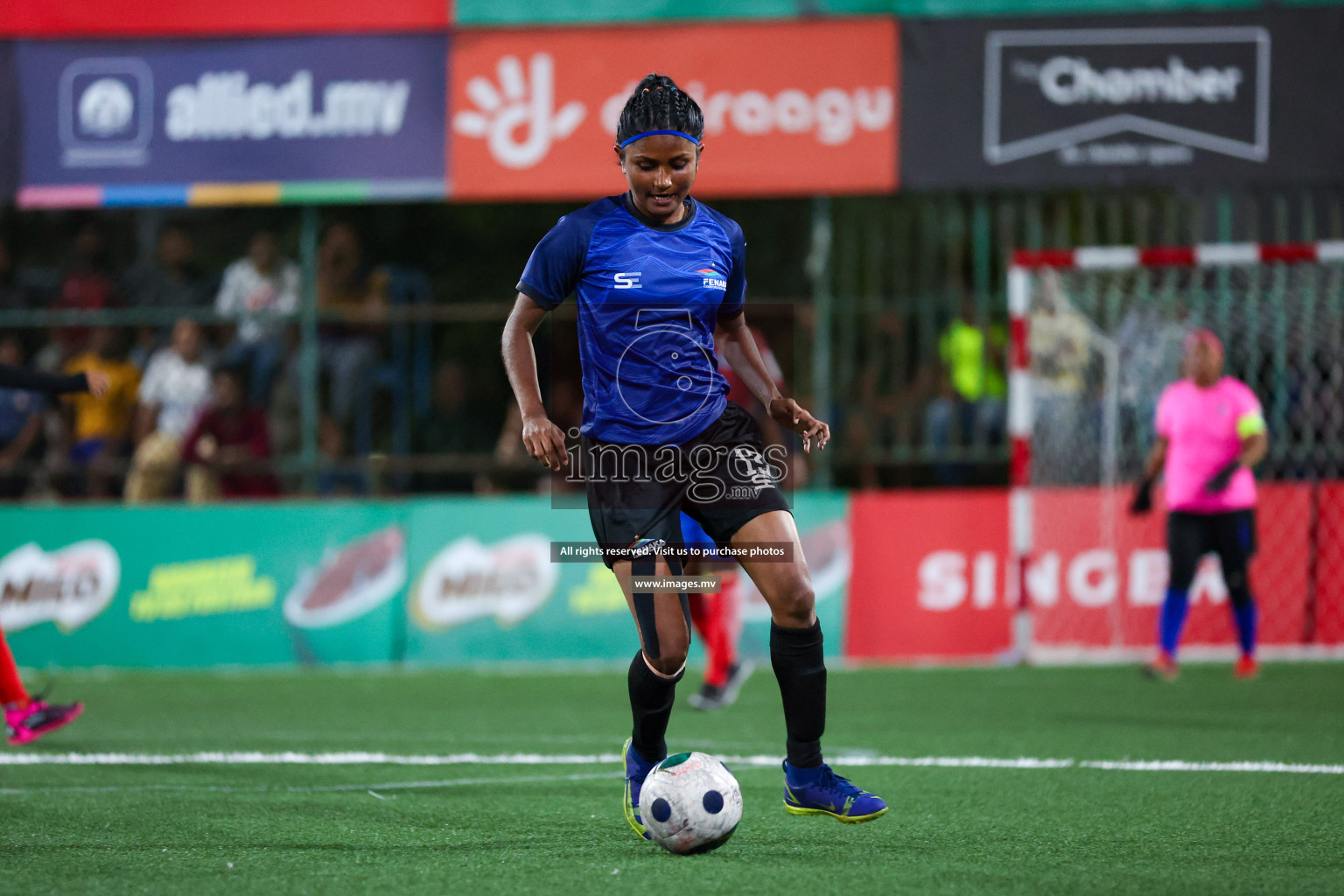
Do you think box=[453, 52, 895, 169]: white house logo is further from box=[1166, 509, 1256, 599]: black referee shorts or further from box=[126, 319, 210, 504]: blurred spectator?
box=[1166, 509, 1256, 599]: black referee shorts

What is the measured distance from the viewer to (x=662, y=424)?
500 centimetres

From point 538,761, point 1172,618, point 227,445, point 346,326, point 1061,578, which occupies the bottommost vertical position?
point 538,761

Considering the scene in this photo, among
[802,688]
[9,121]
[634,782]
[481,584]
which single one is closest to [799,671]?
[802,688]

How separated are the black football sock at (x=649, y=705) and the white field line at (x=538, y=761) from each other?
1.71 metres

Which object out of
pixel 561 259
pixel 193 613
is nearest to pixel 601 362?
pixel 561 259

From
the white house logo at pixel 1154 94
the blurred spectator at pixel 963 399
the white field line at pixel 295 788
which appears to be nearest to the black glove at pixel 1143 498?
the blurred spectator at pixel 963 399

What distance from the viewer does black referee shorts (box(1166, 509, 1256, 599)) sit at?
1063 centimetres

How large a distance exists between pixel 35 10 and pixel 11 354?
2693mm

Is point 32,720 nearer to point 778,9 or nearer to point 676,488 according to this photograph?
point 676,488

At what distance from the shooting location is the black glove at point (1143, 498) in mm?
10852

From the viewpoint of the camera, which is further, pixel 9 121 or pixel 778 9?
pixel 9 121

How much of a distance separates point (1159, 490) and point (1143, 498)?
5.08 feet

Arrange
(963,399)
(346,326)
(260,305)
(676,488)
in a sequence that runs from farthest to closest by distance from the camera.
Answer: (260,305)
(346,326)
(963,399)
(676,488)

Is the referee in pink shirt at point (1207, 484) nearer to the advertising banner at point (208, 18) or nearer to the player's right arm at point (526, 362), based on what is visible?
the advertising banner at point (208, 18)
